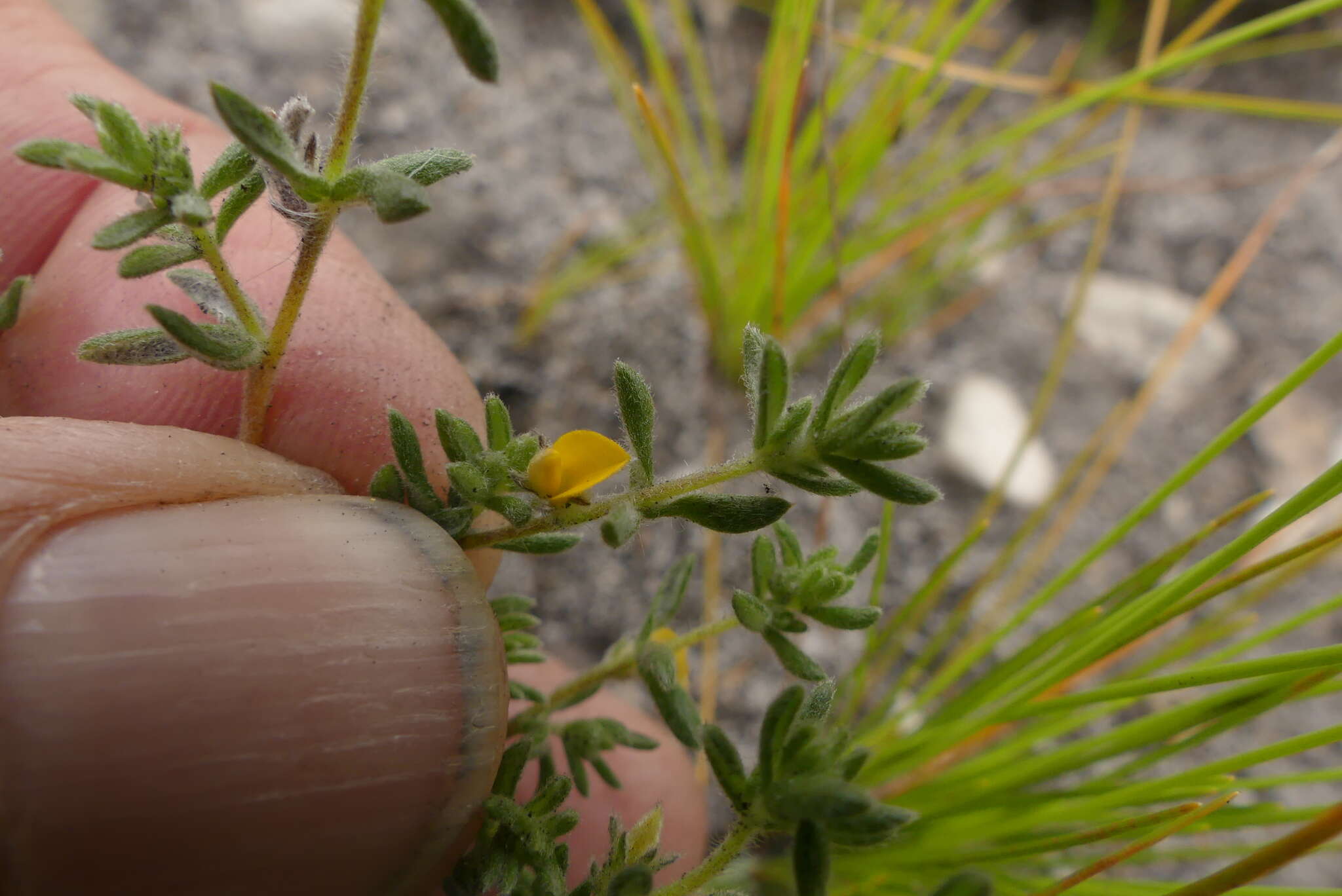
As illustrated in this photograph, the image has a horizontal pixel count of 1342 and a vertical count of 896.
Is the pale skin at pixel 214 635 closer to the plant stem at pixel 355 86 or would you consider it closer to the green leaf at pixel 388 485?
the green leaf at pixel 388 485

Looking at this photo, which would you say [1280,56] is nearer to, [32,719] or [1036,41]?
[1036,41]

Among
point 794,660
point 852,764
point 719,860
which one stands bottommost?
point 719,860

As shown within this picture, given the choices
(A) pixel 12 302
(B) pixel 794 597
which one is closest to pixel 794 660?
(B) pixel 794 597

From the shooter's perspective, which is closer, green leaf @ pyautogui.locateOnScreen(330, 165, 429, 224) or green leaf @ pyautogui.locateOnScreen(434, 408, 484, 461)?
green leaf @ pyautogui.locateOnScreen(330, 165, 429, 224)

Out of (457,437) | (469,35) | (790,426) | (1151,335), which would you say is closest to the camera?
(469,35)

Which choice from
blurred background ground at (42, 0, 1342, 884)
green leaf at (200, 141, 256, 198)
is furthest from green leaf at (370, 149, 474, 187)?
blurred background ground at (42, 0, 1342, 884)

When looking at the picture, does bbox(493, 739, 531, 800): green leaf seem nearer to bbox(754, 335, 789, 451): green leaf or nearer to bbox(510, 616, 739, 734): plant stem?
bbox(510, 616, 739, 734): plant stem

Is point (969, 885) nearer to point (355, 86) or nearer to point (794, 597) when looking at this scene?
point (794, 597)
